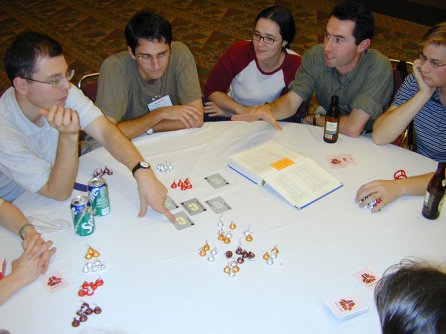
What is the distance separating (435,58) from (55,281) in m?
2.00

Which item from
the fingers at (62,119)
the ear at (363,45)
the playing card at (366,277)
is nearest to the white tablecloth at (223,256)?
the playing card at (366,277)

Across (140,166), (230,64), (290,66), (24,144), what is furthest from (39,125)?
(290,66)

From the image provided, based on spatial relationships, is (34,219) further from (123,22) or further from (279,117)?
(123,22)

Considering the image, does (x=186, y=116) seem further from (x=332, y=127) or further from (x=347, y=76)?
(x=347, y=76)

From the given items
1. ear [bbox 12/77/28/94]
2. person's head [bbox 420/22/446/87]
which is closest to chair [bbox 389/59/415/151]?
person's head [bbox 420/22/446/87]

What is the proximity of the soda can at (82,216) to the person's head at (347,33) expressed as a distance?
5.56ft

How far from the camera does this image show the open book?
1933 mm

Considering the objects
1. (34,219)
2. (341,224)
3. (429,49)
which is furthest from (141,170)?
(429,49)

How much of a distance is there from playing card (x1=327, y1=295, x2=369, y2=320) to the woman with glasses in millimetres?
1685

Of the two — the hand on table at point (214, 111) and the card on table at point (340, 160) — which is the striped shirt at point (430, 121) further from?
the hand on table at point (214, 111)

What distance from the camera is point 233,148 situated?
229cm

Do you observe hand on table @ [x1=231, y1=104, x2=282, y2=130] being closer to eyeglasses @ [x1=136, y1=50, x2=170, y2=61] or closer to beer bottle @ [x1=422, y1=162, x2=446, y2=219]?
eyeglasses @ [x1=136, y1=50, x2=170, y2=61]

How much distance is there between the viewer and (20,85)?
189 centimetres

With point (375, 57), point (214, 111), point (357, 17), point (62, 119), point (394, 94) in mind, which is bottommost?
point (214, 111)
